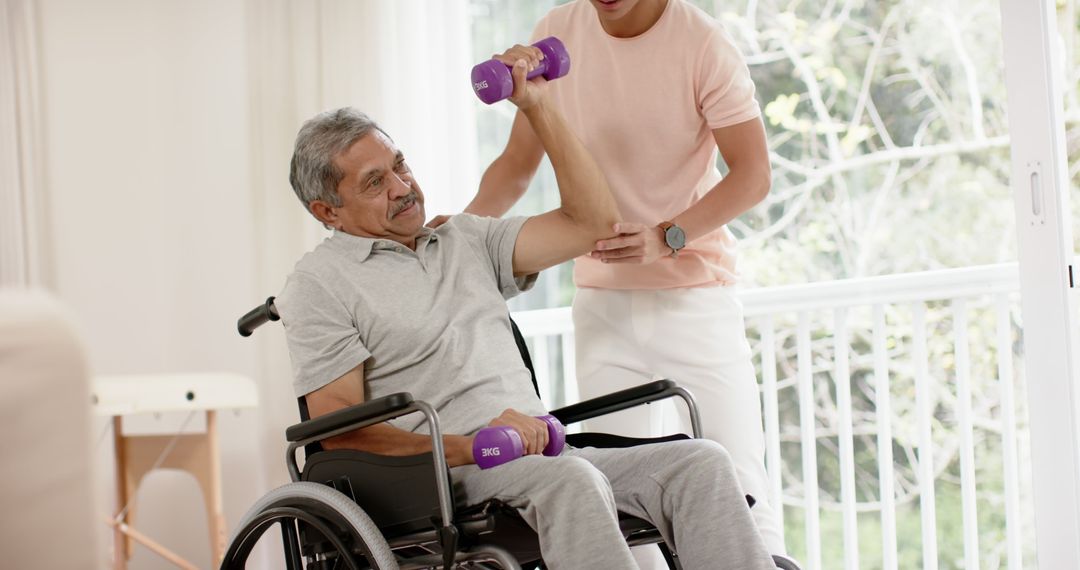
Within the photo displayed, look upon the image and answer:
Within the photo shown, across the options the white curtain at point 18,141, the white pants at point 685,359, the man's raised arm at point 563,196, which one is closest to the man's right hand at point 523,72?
the man's raised arm at point 563,196

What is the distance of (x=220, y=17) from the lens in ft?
12.1

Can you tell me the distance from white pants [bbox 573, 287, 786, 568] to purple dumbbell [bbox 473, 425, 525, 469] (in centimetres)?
65

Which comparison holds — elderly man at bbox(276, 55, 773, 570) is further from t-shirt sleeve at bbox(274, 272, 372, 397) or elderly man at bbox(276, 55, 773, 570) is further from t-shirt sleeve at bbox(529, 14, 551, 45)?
t-shirt sleeve at bbox(529, 14, 551, 45)

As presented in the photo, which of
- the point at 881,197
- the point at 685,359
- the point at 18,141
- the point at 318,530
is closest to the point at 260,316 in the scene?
the point at 318,530

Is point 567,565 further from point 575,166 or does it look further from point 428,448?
point 575,166

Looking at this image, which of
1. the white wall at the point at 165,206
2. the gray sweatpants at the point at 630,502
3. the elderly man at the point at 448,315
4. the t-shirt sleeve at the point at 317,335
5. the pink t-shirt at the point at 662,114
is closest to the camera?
the gray sweatpants at the point at 630,502

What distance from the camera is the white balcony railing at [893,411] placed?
3.05 m

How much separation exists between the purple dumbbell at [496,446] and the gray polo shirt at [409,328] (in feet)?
0.73

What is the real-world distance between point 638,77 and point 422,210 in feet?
1.80

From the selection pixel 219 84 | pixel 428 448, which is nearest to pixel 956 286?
pixel 428 448

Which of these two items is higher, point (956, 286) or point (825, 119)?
point (825, 119)

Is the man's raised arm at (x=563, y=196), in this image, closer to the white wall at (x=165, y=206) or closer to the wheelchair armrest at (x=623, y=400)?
the wheelchair armrest at (x=623, y=400)

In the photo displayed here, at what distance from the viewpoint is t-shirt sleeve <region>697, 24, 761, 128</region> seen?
2250mm

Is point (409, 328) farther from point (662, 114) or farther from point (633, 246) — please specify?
point (662, 114)
